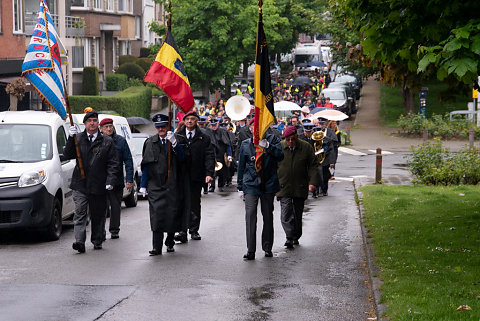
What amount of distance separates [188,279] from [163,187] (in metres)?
2.18

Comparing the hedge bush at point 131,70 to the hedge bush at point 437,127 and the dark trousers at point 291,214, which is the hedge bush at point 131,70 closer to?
the hedge bush at point 437,127

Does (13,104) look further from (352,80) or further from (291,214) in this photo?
(352,80)

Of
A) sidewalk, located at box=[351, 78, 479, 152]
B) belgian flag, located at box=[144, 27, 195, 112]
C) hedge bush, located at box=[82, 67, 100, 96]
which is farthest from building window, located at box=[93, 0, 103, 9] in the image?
belgian flag, located at box=[144, 27, 195, 112]

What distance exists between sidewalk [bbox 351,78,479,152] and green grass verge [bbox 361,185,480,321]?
10.7 metres

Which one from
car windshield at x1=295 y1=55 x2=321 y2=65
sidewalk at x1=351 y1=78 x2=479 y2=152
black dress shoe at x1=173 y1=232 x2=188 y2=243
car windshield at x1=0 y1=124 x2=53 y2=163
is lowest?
sidewalk at x1=351 y1=78 x2=479 y2=152

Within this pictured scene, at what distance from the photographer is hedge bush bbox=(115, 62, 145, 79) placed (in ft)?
183

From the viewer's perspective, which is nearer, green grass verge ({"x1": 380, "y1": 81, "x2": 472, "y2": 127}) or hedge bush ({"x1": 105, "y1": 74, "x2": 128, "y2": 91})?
green grass verge ({"x1": 380, "y1": 81, "x2": 472, "y2": 127})

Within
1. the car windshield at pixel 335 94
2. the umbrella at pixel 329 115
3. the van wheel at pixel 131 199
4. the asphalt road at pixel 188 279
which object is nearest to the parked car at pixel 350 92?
the car windshield at pixel 335 94

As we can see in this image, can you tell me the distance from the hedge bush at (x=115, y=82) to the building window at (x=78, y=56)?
176 centimetres

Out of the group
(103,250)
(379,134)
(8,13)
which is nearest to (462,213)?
(103,250)

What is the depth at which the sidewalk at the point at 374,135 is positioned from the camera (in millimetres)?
36031

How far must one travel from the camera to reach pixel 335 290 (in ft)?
33.1

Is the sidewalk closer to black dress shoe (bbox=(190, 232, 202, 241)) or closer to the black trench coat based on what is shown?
black dress shoe (bbox=(190, 232, 202, 241))

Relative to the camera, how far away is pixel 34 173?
13.1m
